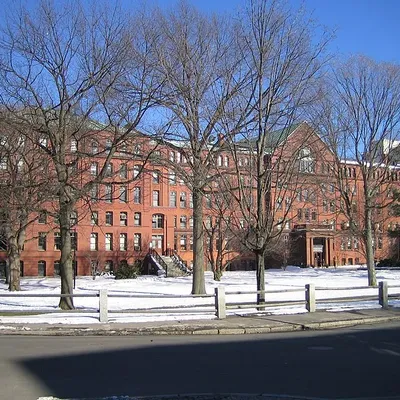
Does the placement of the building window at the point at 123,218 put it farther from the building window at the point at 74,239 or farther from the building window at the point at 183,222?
the building window at the point at 74,239

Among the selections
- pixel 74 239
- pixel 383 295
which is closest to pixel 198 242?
pixel 383 295

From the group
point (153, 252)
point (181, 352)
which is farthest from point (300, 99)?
point (153, 252)

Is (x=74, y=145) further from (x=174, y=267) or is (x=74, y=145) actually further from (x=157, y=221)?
(x=157, y=221)

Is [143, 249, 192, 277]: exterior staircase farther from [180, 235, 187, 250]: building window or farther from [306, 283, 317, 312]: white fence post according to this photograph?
[306, 283, 317, 312]: white fence post

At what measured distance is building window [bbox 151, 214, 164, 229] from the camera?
7044 cm

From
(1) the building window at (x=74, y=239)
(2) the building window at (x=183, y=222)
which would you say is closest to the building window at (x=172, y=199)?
(2) the building window at (x=183, y=222)

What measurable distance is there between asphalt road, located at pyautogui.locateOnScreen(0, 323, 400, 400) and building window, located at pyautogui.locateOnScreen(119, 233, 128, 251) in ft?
171

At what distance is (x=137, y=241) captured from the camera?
67.5 metres

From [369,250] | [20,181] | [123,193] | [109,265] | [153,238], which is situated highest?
[123,193]

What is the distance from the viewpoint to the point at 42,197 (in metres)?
22.3

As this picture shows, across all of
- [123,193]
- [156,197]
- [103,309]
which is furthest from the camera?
[156,197]

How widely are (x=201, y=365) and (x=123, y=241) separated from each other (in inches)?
2256

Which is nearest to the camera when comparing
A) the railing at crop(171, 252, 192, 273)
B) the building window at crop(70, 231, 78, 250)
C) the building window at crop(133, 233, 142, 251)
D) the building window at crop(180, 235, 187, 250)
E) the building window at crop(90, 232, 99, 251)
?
the building window at crop(70, 231, 78, 250)

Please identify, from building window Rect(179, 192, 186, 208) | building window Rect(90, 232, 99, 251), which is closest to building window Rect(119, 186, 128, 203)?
building window Rect(90, 232, 99, 251)
